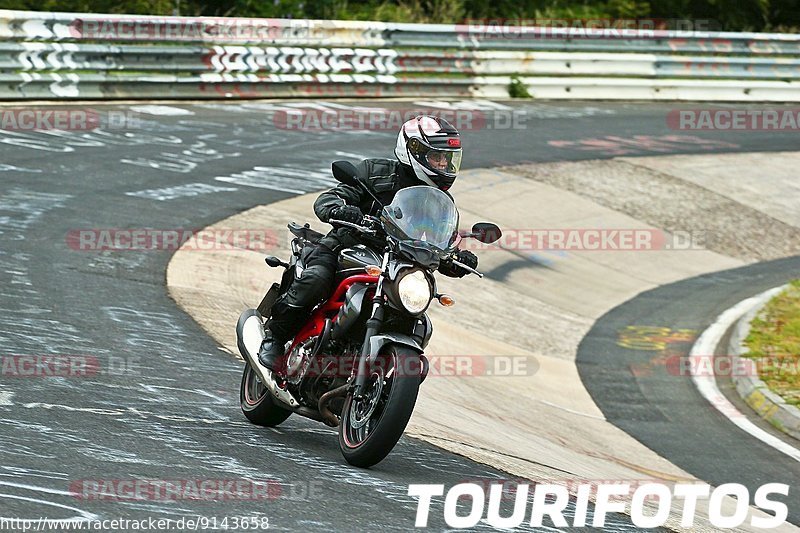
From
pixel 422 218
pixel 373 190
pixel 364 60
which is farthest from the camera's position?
pixel 364 60

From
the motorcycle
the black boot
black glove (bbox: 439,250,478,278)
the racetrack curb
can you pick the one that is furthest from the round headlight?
the racetrack curb

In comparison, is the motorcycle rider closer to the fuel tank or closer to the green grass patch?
the fuel tank

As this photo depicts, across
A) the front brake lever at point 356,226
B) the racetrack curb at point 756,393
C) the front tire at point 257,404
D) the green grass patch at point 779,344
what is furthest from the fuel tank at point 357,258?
the green grass patch at point 779,344

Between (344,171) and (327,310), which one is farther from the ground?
(344,171)

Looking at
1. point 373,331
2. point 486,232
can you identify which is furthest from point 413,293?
point 486,232

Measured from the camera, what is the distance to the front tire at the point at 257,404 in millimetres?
7109

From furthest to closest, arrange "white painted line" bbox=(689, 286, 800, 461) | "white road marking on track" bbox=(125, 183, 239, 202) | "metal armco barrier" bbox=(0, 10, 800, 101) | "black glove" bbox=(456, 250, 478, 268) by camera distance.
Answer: "metal armco barrier" bbox=(0, 10, 800, 101), "white road marking on track" bbox=(125, 183, 239, 202), "white painted line" bbox=(689, 286, 800, 461), "black glove" bbox=(456, 250, 478, 268)

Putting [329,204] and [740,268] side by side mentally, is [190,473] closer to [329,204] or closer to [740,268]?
[329,204]

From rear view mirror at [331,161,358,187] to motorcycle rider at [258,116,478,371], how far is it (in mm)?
134

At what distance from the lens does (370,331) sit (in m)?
6.22

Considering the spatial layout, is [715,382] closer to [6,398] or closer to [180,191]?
[180,191]

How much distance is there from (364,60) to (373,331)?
1637 cm

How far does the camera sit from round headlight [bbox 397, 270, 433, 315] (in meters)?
6.08

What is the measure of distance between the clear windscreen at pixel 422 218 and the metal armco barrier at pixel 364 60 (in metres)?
13.2
